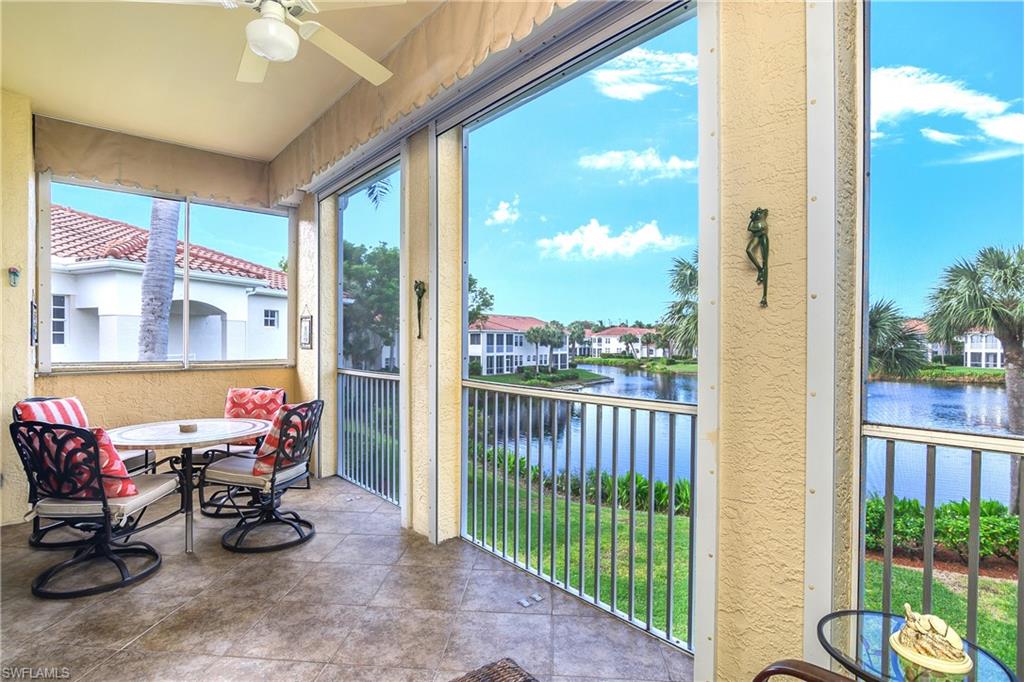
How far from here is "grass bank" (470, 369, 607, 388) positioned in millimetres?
2240

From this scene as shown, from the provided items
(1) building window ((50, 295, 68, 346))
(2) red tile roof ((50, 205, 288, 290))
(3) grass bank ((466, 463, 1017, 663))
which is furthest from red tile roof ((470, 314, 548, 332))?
(1) building window ((50, 295, 68, 346))

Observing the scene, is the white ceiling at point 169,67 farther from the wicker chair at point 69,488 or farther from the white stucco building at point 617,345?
the wicker chair at point 69,488


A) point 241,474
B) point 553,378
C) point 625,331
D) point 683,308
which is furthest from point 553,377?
point 241,474

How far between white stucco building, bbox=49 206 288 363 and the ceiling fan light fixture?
125 inches

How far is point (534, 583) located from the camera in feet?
7.84

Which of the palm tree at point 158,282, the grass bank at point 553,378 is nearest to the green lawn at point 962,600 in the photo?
the grass bank at point 553,378

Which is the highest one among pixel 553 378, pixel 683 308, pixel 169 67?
pixel 169 67

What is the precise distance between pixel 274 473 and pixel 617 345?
2.18 m

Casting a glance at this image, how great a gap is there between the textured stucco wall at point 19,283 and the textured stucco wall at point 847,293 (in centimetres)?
477

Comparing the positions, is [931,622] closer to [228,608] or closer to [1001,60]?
[1001,60]

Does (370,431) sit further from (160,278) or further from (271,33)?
(271,33)

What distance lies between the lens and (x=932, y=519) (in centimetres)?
128

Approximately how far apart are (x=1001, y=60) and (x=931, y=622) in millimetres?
1381

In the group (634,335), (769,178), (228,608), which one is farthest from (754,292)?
(228,608)
